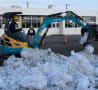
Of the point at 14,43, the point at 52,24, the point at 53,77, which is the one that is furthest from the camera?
the point at 52,24

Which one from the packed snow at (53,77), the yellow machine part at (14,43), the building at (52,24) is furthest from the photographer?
the building at (52,24)

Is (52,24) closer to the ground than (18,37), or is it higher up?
closer to the ground

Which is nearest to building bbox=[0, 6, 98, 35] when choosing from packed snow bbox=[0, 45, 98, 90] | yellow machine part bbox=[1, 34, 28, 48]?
yellow machine part bbox=[1, 34, 28, 48]

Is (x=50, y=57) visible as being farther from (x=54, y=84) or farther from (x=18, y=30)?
(x=54, y=84)

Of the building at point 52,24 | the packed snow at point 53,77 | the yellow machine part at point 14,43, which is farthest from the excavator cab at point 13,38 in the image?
the building at point 52,24

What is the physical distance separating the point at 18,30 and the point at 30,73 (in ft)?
12.5

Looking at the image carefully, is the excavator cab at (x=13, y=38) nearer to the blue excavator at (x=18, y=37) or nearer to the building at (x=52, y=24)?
the blue excavator at (x=18, y=37)

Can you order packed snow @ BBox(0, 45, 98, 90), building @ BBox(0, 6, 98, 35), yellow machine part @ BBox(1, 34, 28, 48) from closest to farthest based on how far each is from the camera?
packed snow @ BBox(0, 45, 98, 90), yellow machine part @ BBox(1, 34, 28, 48), building @ BBox(0, 6, 98, 35)

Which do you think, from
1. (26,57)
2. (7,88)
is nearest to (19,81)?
(7,88)

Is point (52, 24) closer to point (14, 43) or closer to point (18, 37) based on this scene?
point (18, 37)

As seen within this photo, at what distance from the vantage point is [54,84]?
5574 mm

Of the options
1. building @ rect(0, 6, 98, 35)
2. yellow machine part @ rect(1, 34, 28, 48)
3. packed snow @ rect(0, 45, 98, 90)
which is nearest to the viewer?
packed snow @ rect(0, 45, 98, 90)

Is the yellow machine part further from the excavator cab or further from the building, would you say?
the building

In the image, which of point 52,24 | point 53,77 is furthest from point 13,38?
point 52,24
